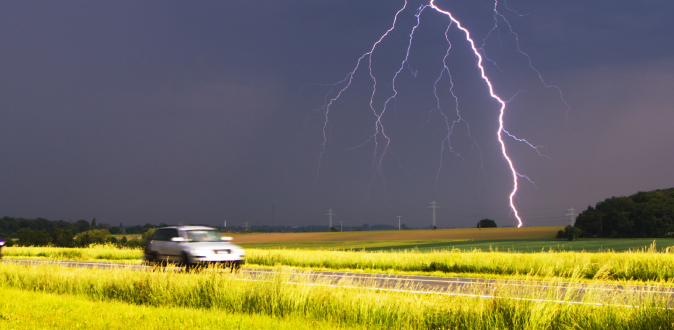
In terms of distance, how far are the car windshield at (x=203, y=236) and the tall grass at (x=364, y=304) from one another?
14.6 feet

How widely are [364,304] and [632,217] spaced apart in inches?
3101

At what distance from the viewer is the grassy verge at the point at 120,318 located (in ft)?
26.1

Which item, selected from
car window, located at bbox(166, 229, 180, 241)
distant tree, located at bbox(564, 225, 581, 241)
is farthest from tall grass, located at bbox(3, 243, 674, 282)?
distant tree, located at bbox(564, 225, 581, 241)

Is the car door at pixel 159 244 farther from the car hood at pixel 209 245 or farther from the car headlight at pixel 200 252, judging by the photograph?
the car headlight at pixel 200 252

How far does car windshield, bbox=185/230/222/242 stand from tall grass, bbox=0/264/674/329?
4.44 metres

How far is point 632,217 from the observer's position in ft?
247

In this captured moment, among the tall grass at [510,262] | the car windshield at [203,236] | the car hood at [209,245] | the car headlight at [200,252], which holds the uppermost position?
the car windshield at [203,236]

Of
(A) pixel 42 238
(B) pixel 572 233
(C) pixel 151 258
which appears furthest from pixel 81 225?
(C) pixel 151 258

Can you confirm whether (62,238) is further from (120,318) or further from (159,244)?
(120,318)

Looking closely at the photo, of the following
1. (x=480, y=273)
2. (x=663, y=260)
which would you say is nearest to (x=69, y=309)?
(x=480, y=273)

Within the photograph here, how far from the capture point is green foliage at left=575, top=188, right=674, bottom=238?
72125mm

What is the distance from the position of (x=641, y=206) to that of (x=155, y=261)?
2980 inches

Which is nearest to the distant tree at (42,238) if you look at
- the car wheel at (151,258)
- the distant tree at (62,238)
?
the distant tree at (62,238)

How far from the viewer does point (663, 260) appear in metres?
17.9
